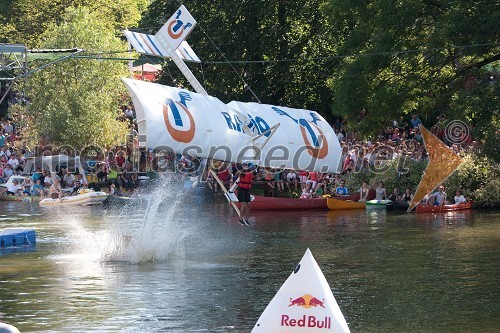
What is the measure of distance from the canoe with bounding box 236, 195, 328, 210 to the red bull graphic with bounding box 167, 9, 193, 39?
8.44m

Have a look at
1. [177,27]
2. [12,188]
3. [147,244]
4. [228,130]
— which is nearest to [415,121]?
[177,27]

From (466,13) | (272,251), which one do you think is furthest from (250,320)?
(466,13)

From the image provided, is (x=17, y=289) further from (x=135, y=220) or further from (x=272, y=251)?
(x=135, y=220)

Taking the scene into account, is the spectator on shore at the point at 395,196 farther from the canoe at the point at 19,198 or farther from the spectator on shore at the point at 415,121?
the canoe at the point at 19,198

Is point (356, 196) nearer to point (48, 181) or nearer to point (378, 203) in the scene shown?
point (378, 203)

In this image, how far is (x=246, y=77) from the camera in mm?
43594

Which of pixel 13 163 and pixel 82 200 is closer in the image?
pixel 82 200

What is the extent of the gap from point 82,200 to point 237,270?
16.3 metres

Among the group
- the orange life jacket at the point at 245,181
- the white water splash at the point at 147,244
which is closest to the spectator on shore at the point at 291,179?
the orange life jacket at the point at 245,181

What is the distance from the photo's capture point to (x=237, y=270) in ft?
64.7

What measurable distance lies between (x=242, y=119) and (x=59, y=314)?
9290mm

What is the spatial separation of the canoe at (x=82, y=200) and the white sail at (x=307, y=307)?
82.6 feet

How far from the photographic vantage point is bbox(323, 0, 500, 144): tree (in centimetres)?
2967

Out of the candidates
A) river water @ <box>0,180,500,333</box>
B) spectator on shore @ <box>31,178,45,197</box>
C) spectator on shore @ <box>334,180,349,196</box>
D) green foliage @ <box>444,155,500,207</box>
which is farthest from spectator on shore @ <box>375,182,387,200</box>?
spectator on shore @ <box>31,178,45,197</box>
